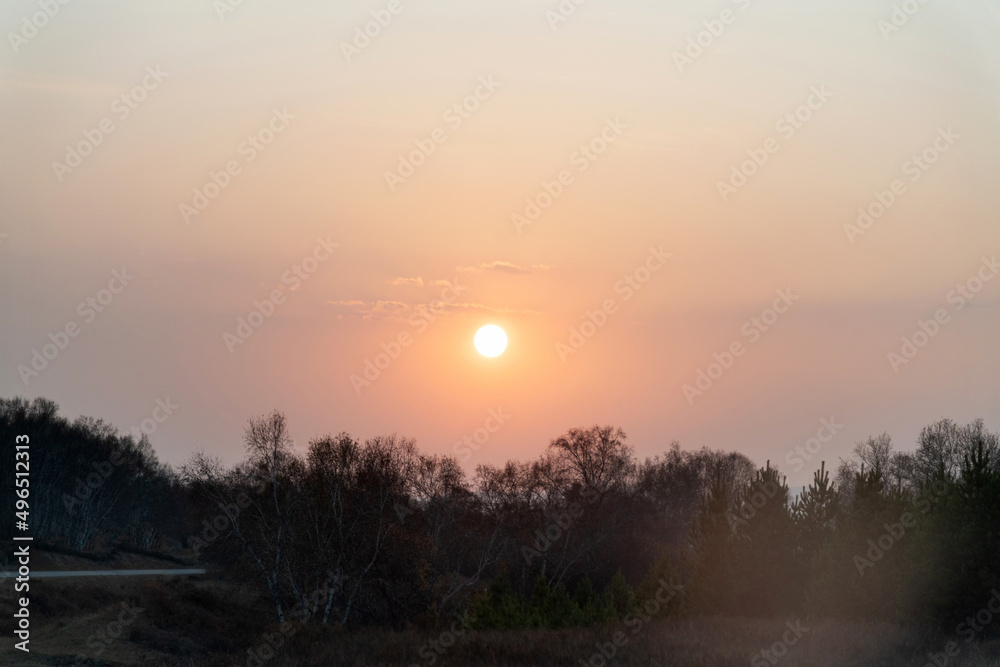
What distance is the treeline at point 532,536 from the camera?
32.8 metres

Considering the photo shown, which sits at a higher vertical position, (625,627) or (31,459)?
(31,459)

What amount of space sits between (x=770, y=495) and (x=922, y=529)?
10.3 meters

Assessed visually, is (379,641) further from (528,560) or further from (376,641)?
(528,560)

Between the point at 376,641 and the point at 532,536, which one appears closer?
the point at 376,641

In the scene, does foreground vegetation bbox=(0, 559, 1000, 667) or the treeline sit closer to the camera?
foreground vegetation bbox=(0, 559, 1000, 667)

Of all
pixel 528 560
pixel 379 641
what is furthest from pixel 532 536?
pixel 379 641

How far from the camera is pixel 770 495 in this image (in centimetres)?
4150

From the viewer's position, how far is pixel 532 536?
7969 centimetres

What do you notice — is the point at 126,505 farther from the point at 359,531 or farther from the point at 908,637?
the point at 908,637

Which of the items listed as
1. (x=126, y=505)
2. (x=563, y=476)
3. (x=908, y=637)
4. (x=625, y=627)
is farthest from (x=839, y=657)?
(x=126, y=505)

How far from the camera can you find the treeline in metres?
32.8

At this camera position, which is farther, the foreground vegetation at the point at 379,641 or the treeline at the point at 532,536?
the treeline at the point at 532,536

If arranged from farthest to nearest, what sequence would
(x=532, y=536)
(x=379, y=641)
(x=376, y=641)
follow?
(x=532, y=536)
(x=379, y=641)
(x=376, y=641)

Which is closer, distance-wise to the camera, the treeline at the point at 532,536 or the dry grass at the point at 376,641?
the dry grass at the point at 376,641
